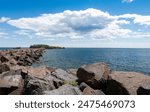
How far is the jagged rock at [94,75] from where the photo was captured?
19.5 meters

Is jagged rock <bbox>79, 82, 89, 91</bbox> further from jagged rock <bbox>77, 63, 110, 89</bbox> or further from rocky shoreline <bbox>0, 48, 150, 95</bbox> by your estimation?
jagged rock <bbox>77, 63, 110, 89</bbox>

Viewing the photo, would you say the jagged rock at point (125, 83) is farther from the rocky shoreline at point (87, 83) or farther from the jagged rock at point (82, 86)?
the jagged rock at point (82, 86)

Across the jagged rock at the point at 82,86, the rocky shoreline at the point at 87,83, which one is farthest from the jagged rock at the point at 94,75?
the jagged rock at the point at 82,86

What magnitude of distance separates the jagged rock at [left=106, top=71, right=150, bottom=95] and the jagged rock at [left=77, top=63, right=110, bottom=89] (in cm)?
90

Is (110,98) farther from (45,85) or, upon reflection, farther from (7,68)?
(7,68)

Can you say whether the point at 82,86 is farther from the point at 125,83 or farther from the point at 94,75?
the point at 125,83

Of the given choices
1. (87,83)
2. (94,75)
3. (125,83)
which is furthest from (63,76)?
(125,83)

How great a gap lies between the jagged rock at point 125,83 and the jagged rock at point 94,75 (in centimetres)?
90

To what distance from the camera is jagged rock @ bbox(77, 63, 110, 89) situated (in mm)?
19500

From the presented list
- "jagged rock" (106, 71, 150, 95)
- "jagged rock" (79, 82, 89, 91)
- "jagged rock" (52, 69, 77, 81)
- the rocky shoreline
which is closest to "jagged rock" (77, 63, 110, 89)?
the rocky shoreline

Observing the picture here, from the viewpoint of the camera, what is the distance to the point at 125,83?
1742cm

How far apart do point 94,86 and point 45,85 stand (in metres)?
4.45

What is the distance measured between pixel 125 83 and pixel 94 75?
2.88m

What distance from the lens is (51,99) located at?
36.7 feet
